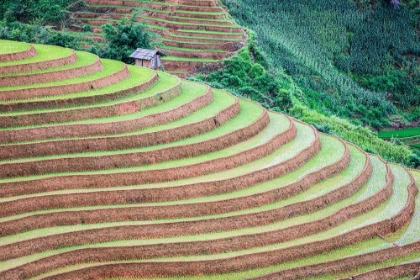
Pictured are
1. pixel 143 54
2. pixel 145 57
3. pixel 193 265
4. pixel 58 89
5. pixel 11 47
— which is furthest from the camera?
pixel 143 54

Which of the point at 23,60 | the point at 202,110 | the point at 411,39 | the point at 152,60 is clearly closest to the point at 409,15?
the point at 411,39

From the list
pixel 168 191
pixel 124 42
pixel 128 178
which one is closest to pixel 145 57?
pixel 124 42

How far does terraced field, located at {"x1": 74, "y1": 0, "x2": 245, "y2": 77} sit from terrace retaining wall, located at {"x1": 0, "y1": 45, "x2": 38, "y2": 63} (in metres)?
12.6

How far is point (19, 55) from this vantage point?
25203 millimetres

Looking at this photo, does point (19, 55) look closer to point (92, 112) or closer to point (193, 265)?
point (92, 112)

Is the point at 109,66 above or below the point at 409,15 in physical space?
above

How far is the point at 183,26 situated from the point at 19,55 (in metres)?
17.1

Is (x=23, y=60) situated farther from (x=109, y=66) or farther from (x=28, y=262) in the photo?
(x=28, y=262)

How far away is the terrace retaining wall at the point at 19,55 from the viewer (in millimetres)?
24750

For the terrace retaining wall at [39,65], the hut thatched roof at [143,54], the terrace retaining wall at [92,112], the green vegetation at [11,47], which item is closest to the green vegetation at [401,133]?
the hut thatched roof at [143,54]

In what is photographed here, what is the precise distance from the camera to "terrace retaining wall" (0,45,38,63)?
2475cm

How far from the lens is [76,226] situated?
20938 millimetres

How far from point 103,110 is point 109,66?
4021 millimetres

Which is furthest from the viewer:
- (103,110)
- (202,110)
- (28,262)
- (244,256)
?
(202,110)
